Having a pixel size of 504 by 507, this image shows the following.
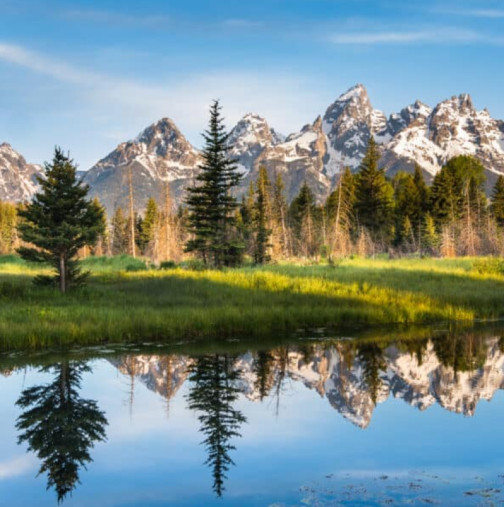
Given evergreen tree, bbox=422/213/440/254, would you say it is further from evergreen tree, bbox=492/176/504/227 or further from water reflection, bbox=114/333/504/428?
water reflection, bbox=114/333/504/428

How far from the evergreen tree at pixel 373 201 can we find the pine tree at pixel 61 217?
49.7m

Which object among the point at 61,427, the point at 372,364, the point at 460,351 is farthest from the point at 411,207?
the point at 61,427

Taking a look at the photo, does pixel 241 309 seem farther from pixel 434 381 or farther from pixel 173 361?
pixel 434 381

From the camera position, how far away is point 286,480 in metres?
7.11

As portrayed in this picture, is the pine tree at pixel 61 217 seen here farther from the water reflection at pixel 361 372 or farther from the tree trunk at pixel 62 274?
the water reflection at pixel 361 372

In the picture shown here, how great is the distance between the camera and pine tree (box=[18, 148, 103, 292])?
72.9 ft

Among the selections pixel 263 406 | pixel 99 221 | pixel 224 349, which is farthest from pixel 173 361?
pixel 99 221

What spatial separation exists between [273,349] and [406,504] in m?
9.25

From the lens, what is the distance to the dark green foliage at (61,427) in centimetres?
761

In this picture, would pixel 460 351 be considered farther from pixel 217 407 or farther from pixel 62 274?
pixel 62 274

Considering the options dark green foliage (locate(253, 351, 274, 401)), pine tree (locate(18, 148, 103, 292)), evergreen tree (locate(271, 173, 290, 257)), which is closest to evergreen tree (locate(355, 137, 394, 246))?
evergreen tree (locate(271, 173, 290, 257))

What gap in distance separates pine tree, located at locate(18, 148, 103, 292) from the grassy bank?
150cm

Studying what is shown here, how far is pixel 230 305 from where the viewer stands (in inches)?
763

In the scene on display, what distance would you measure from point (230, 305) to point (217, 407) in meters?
9.21
